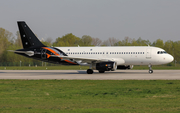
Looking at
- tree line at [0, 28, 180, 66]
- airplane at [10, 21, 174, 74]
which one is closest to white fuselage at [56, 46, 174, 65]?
airplane at [10, 21, 174, 74]

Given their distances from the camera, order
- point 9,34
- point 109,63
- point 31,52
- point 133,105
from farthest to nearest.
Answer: point 9,34
point 31,52
point 109,63
point 133,105

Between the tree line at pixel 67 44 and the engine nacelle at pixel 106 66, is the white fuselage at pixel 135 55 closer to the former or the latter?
the engine nacelle at pixel 106 66

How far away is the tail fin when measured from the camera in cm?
4366

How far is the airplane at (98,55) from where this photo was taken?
3969 centimetres

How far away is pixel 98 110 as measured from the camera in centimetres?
1166

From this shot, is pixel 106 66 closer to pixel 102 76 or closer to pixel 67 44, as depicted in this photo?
pixel 102 76

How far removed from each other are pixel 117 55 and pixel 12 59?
258 feet

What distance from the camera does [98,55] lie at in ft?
136

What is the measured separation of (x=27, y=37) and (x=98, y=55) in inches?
485

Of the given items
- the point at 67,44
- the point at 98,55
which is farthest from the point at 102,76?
the point at 67,44

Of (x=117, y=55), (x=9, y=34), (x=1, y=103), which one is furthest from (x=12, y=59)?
(x=1, y=103)

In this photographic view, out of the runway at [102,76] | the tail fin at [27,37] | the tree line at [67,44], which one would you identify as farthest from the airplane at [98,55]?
the tree line at [67,44]

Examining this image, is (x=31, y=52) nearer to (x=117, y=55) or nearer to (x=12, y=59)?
(x=117, y=55)

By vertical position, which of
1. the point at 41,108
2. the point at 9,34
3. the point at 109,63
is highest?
the point at 9,34
